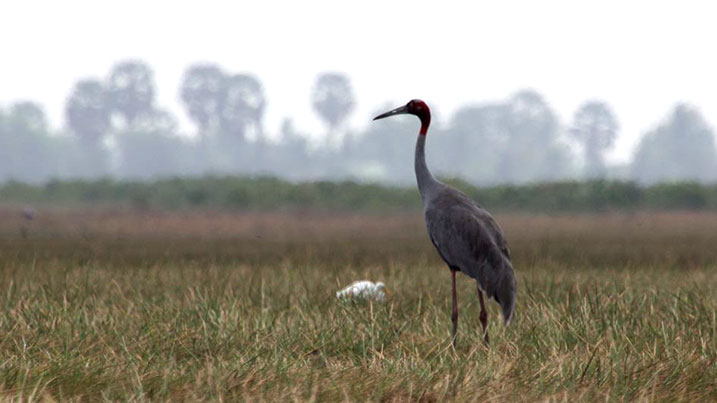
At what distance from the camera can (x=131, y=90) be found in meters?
119

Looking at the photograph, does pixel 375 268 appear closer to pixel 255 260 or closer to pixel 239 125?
pixel 255 260

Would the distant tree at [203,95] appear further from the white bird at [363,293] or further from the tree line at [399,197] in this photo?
the white bird at [363,293]

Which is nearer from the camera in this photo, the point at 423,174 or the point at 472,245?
the point at 472,245

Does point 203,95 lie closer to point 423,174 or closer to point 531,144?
point 531,144

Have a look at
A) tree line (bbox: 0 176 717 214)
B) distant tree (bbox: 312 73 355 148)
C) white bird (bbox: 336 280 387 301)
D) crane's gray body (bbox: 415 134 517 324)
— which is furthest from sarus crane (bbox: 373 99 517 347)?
distant tree (bbox: 312 73 355 148)

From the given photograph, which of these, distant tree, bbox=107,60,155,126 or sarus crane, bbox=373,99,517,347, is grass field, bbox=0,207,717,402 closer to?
sarus crane, bbox=373,99,517,347

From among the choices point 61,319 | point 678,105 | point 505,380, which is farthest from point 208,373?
point 678,105

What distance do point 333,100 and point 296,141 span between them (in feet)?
28.3

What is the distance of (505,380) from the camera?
666cm

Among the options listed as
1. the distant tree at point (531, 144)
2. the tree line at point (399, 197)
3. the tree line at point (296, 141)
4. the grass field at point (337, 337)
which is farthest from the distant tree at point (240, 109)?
the grass field at point (337, 337)

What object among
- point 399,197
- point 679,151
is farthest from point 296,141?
point 399,197

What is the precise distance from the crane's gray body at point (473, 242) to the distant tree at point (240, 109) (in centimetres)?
11036

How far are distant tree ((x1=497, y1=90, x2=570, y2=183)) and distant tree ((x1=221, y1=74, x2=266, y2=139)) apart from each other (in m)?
30.5

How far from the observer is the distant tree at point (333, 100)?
12988cm
